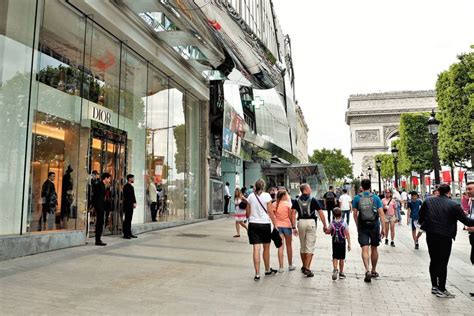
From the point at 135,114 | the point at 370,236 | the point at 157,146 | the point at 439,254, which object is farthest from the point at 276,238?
the point at 157,146

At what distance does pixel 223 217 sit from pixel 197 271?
16.4 meters

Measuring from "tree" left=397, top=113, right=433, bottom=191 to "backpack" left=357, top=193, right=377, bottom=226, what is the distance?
41.8 meters

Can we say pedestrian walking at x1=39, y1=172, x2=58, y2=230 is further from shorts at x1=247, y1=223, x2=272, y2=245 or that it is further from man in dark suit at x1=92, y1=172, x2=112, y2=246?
shorts at x1=247, y1=223, x2=272, y2=245

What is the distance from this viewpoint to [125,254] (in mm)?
9305

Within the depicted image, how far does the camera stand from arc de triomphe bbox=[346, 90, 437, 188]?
8488 centimetres

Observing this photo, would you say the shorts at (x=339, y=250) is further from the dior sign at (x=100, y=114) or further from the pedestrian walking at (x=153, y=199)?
the pedestrian walking at (x=153, y=199)

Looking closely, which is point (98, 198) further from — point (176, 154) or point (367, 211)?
point (176, 154)

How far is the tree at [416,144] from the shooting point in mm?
45094

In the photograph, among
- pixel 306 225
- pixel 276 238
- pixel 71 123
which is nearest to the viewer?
pixel 276 238

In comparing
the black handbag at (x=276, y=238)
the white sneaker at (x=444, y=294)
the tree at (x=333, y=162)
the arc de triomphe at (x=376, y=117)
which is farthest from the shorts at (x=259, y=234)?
the tree at (x=333, y=162)

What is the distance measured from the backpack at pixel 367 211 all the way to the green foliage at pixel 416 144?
4176 centimetres

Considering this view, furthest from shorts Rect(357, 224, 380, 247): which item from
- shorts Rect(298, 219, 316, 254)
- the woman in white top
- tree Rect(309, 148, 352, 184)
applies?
tree Rect(309, 148, 352, 184)

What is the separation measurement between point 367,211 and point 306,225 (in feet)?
3.86

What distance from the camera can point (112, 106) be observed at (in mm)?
13117
